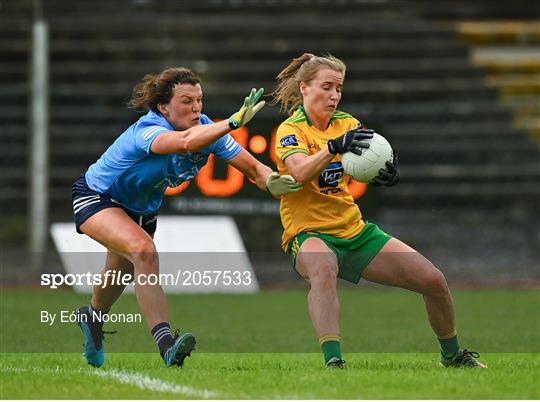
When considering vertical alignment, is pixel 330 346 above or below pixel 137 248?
below

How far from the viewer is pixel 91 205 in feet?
23.4

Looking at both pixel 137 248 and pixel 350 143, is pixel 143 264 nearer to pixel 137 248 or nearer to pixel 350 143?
pixel 137 248

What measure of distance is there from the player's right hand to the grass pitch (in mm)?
1213

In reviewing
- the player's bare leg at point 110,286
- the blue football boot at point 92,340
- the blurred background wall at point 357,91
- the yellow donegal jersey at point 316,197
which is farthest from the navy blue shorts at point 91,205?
the blurred background wall at point 357,91

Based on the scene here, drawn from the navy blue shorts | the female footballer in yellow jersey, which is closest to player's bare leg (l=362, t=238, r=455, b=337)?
the female footballer in yellow jersey

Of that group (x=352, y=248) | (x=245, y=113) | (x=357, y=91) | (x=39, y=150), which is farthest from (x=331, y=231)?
(x=357, y=91)

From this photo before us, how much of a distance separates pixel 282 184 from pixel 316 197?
272 mm

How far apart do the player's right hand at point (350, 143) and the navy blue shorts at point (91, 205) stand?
1416mm

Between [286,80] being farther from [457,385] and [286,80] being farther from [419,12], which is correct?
[419,12]

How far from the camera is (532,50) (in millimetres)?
21688

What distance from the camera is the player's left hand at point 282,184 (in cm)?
673

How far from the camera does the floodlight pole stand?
53.5 feet

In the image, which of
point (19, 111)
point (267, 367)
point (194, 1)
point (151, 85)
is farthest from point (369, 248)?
point (194, 1)

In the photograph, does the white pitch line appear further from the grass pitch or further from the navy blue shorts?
the navy blue shorts
